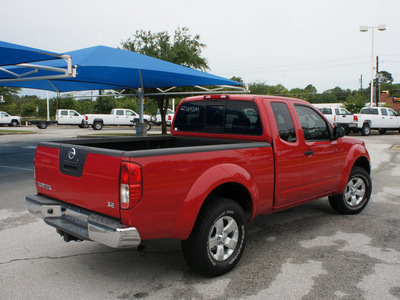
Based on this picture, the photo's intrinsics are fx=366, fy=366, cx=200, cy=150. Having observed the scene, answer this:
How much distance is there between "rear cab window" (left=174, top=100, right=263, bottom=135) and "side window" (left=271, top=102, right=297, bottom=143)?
0.27m

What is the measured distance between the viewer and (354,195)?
5.71m

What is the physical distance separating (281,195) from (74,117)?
35.9 meters

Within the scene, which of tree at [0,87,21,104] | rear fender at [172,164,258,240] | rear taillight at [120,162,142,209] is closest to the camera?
rear taillight at [120,162,142,209]

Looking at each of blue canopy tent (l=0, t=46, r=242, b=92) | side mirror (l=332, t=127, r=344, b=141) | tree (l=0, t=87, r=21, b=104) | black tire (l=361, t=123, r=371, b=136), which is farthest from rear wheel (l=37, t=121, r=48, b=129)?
side mirror (l=332, t=127, r=344, b=141)

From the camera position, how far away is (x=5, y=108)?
62094 mm

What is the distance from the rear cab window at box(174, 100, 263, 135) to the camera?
438 centimetres

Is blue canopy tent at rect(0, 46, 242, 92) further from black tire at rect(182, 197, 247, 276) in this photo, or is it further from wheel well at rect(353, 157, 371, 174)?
black tire at rect(182, 197, 247, 276)

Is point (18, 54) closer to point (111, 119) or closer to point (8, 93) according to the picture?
point (111, 119)

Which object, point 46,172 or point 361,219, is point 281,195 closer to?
point 361,219

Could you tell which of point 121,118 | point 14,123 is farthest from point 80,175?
point 14,123

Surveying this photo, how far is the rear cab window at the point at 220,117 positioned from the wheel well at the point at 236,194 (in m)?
0.78

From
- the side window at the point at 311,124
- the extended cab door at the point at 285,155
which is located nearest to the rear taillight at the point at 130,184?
the extended cab door at the point at 285,155

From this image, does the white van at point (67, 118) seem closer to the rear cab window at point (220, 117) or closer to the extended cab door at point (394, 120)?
the extended cab door at point (394, 120)

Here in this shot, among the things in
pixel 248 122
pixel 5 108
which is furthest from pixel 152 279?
pixel 5 108
